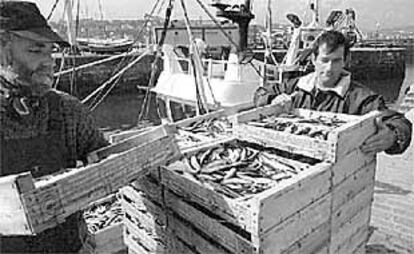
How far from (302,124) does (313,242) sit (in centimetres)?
139

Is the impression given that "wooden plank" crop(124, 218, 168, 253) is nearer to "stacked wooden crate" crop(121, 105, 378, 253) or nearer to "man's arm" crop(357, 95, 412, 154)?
"stacked wooden crate" crop(121, 105, 378, 253)

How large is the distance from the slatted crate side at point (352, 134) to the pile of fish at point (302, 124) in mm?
240

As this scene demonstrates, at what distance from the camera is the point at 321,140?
3.45m

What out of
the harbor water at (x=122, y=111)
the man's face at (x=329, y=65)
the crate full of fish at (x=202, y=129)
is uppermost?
the man's face at (x=329, y=65)

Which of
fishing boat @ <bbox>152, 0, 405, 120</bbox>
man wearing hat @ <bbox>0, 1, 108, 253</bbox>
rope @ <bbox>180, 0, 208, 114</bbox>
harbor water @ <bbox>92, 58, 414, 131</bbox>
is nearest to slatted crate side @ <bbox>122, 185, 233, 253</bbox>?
man wearing hat @ <bbox>0, 1, 108, 253</bbox>

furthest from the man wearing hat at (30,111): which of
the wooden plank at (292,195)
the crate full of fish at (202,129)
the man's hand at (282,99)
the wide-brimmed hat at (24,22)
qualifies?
the man's hand at (282,99)

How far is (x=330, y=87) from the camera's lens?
15.3 ft

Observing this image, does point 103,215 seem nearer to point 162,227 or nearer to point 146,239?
point 146,239

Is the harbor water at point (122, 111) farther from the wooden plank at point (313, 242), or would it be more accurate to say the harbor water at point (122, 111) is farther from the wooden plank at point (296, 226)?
the wooden plank at point (296, 226)

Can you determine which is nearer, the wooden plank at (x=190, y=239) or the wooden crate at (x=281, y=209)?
the wooden crate at (x=281, y=209)

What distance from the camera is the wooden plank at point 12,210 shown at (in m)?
2.11

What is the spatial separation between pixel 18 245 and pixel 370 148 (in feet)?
10.1

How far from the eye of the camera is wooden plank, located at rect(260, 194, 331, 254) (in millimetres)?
2652

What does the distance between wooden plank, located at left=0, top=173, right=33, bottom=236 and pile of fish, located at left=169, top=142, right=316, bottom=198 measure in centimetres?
131
